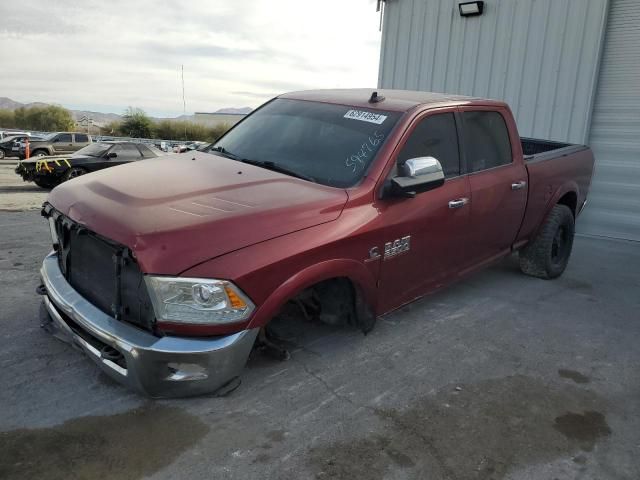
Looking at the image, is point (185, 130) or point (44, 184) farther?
point (185, 130)

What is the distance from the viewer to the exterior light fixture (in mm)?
8846

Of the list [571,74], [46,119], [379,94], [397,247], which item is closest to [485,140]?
[379,94]

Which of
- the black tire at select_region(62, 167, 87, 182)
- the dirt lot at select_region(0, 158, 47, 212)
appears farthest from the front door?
the black tire at select_region(62, 167, 87, 182)

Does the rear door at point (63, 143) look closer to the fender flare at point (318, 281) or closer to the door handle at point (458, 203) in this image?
the door handle at point (458, 203)

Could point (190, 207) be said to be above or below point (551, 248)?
above

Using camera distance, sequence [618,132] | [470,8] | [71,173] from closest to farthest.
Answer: [618,132]
[470,8]
[71,173]

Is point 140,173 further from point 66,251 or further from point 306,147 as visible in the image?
point 306,147

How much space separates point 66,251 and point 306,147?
171 centimetres

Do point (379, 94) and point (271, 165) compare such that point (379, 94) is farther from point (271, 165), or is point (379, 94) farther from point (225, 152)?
point (225, 152)

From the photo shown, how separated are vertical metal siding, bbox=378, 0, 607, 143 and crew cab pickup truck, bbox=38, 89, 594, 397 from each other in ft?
12.6

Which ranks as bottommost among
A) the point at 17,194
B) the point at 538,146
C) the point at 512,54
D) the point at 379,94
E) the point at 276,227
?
the point at 17,194

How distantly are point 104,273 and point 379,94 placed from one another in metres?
2.49

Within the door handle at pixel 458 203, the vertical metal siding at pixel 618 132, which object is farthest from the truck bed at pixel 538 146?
the door handle at pixel 458 203

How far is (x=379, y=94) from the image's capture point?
4.27 metres
